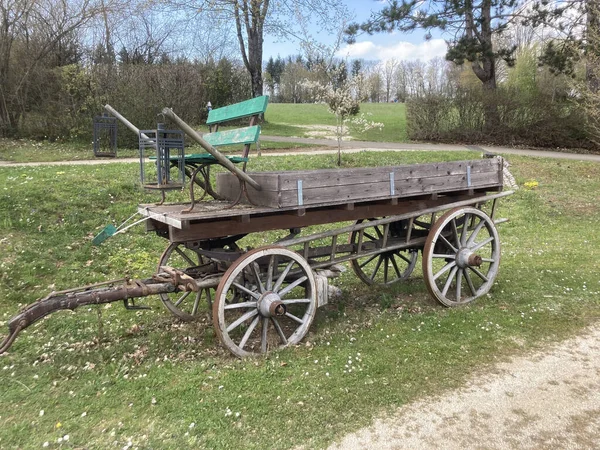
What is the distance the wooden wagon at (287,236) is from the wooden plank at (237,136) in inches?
12.8

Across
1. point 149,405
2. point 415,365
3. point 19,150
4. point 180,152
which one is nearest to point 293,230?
point 180,152

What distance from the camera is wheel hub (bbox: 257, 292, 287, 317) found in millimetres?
4250

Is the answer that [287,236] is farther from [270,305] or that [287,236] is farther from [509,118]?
[509,118]

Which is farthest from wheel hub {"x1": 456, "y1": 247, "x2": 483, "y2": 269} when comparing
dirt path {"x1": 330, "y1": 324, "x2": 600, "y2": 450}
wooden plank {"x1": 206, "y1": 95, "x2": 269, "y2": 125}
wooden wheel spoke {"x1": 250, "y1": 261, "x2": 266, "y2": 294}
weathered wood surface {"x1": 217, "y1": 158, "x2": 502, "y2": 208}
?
wooden plank {"x1": 206, "y1": 95, "x2": 269, "y2": 125}

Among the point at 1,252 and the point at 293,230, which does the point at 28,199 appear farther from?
the point at 293,230

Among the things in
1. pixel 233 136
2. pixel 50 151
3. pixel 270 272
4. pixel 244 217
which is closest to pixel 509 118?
pixel 50 151

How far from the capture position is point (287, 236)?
16.6 feet

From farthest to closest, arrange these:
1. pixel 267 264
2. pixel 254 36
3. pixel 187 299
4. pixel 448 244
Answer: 1. pixel 254 36
2. pixel 187 299
3. pixel 448 244
4. pixel 267 264

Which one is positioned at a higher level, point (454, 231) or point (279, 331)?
point (454, 231)

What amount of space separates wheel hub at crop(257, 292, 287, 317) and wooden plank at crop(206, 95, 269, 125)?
5.55ft

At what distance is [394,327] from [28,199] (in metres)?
6.99

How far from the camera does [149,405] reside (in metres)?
3.54

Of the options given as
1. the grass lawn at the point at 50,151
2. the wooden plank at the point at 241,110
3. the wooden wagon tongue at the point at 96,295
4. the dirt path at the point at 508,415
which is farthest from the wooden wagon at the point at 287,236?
the grass lawn at the point at 50,151

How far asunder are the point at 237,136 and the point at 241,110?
38cm
